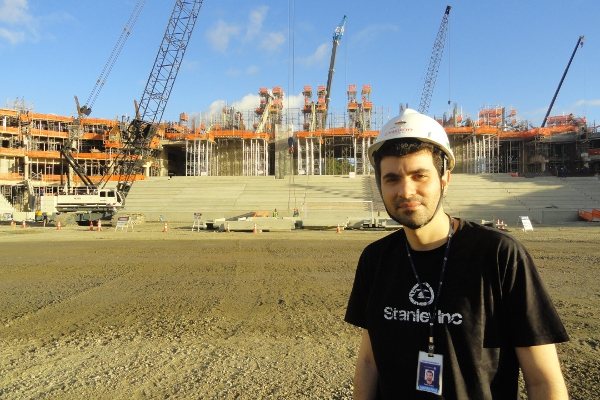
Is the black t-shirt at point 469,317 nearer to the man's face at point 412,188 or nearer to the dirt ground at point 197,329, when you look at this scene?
the man's face at point 412,188

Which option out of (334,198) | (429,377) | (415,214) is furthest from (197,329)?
(334,198)

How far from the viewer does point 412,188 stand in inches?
69.1

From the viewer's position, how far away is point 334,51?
245ft

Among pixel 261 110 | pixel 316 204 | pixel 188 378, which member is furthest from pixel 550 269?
pixel 261 110

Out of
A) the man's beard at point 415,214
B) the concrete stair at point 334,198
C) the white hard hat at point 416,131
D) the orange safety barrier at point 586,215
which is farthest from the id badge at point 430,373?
the orange safety barrier at point 586,215

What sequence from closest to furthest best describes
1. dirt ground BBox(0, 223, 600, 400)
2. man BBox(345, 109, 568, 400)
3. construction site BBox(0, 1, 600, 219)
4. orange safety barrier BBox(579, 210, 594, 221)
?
1. man BBox(345, 109, 568, 400)
2. dirt ground BBox(0, 223, 600, 400)
3. orange safety barrier BBox(579, 210, 594, 221)
4. construction site BBox(0, 1, 600, 219)

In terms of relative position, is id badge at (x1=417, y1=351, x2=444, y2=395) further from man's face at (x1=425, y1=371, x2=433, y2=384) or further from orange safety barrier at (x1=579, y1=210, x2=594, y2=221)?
orange safety barrier at (x1=579, y1=210, x2=594, y2=221)

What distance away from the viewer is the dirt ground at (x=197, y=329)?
169 inches

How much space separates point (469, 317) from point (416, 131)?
0.83m

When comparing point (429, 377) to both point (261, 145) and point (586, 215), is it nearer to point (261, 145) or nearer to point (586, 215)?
point (586, 215)

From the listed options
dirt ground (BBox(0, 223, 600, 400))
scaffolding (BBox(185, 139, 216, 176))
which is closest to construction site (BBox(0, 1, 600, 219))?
scaffolding (BBox(185, 139, 216, 176))

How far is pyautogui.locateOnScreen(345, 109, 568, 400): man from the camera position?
1584 millimetres

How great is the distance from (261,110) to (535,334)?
219 feet

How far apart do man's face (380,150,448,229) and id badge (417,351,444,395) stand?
55 centimetres
